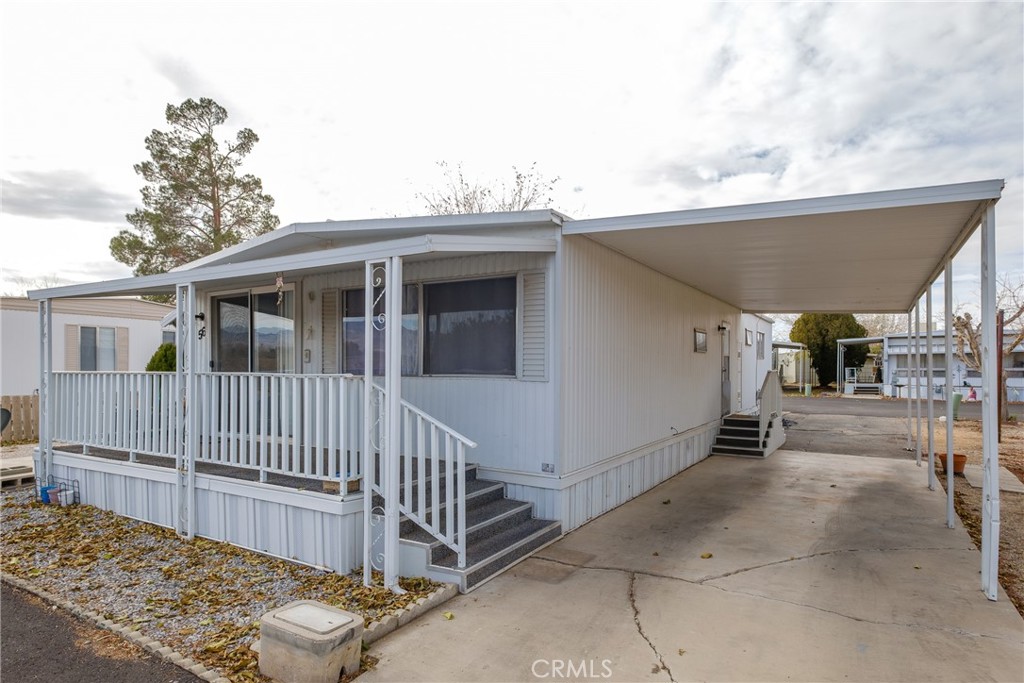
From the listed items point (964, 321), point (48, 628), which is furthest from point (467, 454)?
point (964, 321)

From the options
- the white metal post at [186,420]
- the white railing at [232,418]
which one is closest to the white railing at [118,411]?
the white railing at [232,418]

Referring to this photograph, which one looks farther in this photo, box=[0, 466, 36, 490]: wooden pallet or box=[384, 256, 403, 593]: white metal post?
box=[0, 466, 36, 490]: wooden pallet

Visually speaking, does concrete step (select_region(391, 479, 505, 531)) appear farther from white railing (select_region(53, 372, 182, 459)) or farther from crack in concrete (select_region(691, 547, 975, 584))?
white railing (select_region(53, 372, 182, 459))

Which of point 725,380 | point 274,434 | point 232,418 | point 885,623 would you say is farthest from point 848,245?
point 725,380

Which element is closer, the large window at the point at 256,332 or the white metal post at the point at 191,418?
the white metal post at the point at 191,418

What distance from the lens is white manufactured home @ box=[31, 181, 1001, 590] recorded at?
4168 millimetres

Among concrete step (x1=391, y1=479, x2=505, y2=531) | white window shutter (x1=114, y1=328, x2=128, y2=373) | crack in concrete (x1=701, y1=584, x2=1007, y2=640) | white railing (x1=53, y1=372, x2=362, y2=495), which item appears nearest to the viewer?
crack in concrete (x1=701, y1=584, x2=1007, y2=640)

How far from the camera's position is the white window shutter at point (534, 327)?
5320 mm

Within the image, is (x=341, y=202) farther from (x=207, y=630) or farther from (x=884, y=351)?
(x=884, y=351)

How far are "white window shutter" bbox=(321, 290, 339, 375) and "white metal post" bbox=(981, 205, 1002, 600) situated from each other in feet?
19.8

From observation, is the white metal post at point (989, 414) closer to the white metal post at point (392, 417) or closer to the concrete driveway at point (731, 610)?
the concrete driveway at point (731, 610)

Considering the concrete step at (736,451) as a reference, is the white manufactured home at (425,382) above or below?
above

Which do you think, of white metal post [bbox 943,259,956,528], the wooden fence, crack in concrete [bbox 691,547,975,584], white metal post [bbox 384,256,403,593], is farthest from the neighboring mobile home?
white metal post [bbox 943,259,956,528]

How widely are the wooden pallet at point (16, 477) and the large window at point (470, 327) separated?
6106 mm
